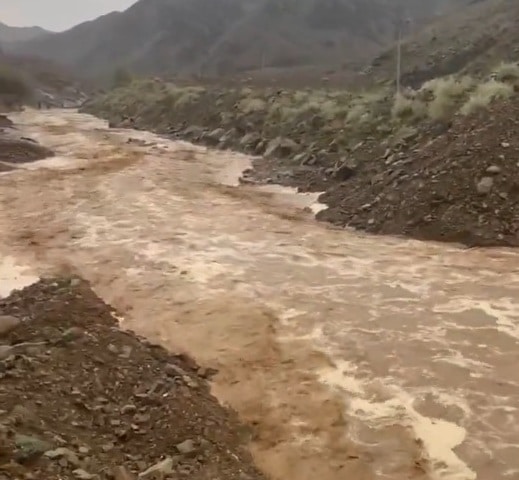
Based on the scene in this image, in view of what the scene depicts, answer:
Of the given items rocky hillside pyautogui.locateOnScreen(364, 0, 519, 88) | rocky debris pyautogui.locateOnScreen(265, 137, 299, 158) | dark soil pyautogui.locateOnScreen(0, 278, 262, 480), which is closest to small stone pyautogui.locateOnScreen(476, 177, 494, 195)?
dark soil pyautogui.locateOnScreen(0, 278, 262, 480)

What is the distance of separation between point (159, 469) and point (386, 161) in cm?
988

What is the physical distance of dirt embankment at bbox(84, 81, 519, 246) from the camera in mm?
10914

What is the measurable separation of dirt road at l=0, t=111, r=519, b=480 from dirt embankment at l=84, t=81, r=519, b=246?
616 mm

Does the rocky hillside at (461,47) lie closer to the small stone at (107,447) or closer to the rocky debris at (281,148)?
the rocky debris at (281,148)

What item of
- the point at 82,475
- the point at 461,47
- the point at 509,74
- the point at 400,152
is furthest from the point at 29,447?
the point at 461,47

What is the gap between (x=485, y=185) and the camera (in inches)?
436

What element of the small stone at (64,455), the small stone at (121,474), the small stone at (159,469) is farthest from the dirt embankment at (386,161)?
the small stone at (64,455)

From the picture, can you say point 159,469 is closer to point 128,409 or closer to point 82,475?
point 82,475

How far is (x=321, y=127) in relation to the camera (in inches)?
765

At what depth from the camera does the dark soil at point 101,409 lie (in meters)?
4.67

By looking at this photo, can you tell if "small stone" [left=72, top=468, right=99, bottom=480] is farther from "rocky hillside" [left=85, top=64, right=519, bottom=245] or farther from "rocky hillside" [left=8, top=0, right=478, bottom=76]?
A: "rocky hillside" [left=8, top=0, right=478, bottom=76]

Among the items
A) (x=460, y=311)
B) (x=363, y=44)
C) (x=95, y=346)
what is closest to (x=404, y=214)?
(x=460, y=311)

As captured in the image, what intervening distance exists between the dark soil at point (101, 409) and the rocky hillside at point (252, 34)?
48.1 m

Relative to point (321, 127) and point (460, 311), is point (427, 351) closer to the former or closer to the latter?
point (460, 311)
